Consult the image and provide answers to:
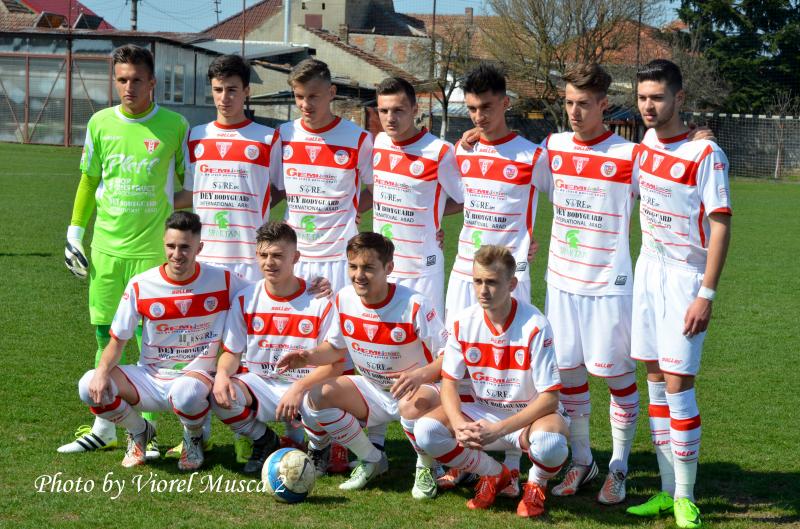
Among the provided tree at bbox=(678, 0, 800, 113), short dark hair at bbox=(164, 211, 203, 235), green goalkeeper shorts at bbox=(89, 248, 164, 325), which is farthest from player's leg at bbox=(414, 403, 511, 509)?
tree at bbox=(678, 0, 800, 113)

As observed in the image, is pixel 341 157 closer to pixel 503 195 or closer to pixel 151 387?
pixel 503 195

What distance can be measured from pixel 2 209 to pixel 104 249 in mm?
11075

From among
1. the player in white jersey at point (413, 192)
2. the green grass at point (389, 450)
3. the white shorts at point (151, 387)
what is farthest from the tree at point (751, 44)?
the white shorts at point (151, 387)

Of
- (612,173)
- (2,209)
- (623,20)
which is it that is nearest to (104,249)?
(612,173)

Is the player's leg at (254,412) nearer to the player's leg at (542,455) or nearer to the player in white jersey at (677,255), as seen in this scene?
the player's leg at (542,455)

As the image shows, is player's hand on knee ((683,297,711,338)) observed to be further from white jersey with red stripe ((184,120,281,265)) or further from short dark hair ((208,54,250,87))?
short dark hair ((208,54,250,87))

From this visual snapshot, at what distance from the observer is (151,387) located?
502cm

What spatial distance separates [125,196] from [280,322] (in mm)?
1176

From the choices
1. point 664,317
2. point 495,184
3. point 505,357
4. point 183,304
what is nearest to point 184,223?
point 183,304

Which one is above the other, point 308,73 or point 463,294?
point 308,73

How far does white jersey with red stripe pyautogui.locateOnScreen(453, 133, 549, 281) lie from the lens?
16.6 feet

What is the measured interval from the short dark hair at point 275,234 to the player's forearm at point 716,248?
2.02 meters

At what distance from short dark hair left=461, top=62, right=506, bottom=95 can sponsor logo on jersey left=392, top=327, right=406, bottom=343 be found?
1274 mm

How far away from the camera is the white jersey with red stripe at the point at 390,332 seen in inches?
191
